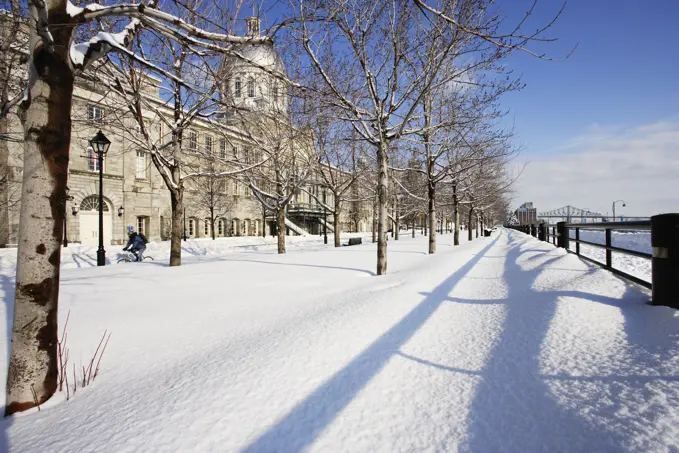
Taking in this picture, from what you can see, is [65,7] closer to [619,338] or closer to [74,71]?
[74,71]

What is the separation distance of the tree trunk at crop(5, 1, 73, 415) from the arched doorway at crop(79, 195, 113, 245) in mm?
30128

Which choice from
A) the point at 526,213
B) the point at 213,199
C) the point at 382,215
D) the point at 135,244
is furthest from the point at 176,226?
the point at 526,213

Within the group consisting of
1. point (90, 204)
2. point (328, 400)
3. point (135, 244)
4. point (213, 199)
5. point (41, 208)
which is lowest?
point (328, 400)

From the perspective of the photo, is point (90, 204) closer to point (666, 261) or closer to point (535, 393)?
point (535, 393)

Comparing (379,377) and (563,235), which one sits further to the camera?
(563,235)

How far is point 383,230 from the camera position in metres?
7.72

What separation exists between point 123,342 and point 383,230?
18.7 ft

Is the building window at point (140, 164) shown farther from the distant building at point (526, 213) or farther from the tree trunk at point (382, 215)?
the distant building at point (526, 213)

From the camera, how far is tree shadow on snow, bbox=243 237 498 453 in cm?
171

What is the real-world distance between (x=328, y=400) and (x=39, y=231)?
2.45 m

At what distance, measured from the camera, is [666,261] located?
126 inches

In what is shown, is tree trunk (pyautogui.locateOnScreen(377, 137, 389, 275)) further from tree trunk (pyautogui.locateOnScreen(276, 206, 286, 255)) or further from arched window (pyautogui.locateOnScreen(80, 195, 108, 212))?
arched window (pyautogui.locateOnScreen(80, 195, 108, 212))

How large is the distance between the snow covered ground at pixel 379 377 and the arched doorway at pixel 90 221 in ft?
90.9

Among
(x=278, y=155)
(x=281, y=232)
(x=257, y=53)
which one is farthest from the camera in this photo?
(x=281, y=232)
